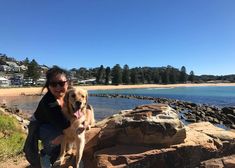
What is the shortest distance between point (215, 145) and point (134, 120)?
5.45 feet

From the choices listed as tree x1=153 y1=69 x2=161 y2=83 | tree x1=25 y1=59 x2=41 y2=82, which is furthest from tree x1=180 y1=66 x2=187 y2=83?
tree x1=25 y1=59 x2=41 y2=82

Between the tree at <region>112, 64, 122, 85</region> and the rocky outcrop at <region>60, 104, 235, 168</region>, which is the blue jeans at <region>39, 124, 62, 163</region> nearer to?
the rocky outcrop at <region>60, 104, 235, 168</region>

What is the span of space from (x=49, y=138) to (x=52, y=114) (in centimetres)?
50

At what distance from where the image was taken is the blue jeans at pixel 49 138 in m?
5.17

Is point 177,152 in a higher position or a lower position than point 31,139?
lower

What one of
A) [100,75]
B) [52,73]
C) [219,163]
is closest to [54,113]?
[52,73]

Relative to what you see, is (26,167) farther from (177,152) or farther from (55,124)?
(177,152)

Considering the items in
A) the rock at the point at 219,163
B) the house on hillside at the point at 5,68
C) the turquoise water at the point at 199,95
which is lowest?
the turquoise water at the point at 199,95

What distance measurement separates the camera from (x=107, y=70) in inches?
4505

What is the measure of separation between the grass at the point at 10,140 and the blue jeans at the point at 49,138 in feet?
8.87

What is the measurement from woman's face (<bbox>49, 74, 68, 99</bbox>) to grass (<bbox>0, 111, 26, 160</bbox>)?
3.37 metres

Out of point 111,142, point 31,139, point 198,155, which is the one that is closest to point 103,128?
point 111,142

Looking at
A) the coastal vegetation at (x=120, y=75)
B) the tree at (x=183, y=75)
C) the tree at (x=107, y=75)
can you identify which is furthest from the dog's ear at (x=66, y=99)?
the tree at (x=183, y=75)

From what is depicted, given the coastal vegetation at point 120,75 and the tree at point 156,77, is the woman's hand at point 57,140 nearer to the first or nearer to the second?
the coastal vegetation at point 120,75
